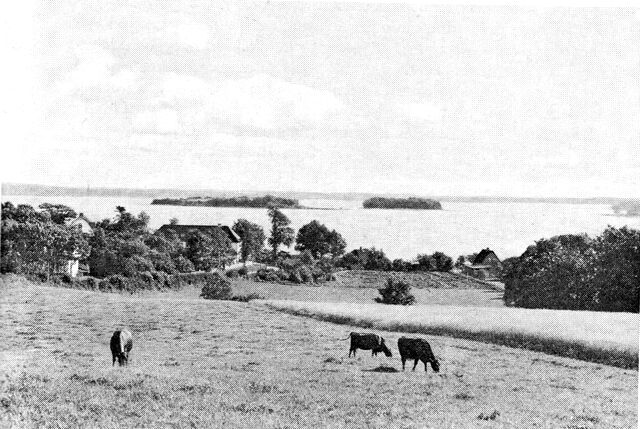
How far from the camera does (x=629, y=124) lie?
10.5 meters

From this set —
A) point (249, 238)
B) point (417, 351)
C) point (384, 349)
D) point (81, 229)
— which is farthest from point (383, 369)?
point (81, 229)

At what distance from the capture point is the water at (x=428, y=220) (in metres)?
10.3

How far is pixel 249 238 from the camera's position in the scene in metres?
10.5

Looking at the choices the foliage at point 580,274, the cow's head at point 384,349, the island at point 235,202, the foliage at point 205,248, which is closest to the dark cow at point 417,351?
the cow's head at point 384,349

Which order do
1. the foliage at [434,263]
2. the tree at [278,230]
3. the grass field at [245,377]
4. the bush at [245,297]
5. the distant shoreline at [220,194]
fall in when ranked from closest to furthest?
1. the grass field at [245,377]
2. the distant shoreline at [220,194]
3. the tree at [278,230]
4. the foliage at [434,263]
5. the bush at [245,297]

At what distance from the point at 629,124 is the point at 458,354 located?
3.46 metres

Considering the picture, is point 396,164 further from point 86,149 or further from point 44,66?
point 44,66

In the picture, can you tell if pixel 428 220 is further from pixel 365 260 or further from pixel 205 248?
pixel 205 248

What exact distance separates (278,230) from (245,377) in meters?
1.78

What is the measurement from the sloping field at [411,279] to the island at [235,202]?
1061mm

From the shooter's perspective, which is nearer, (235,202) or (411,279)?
(235,202)

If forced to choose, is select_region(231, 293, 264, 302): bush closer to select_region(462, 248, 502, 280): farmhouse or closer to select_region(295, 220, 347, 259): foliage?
select_region(295, 220, 347, 259): foliage

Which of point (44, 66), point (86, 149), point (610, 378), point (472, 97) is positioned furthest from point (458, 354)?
point (44, 66)

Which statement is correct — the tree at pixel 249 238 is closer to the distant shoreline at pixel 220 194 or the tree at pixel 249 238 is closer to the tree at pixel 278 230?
→ the tree at pixel 278 230
